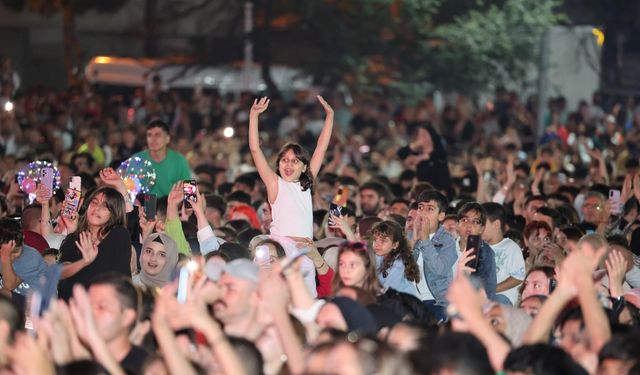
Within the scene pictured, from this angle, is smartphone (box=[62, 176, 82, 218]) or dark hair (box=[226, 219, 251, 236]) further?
dark hair (box=[226, 219, 251, 236])

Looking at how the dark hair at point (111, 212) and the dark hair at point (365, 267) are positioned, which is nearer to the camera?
the dark hair at point (365, 267)

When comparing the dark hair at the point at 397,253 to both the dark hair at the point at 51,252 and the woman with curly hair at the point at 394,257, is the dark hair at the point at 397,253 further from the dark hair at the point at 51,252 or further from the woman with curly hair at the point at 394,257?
the dark hair at the point at 51,252

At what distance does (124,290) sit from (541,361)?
A: 233 centimetres

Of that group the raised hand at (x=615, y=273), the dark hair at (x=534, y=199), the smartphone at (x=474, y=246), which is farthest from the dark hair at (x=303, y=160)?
the dark hair at (x=534, y=199)

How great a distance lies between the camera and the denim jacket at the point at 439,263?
11.3 m

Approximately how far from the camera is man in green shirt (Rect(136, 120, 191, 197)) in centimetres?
1430

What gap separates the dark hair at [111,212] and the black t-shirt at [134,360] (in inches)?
119

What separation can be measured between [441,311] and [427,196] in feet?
6.97

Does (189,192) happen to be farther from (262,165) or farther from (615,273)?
(615,273)

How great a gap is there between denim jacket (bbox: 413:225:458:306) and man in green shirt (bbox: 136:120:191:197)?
3349 millimetres

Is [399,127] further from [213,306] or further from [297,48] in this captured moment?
[213,306]

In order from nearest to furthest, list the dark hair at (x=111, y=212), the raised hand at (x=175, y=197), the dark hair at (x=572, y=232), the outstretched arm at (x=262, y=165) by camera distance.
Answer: the dark hair at (x=111, y=212) < the outstretched arm at (x=262, y=165) < the raised hand at (x=175, y=197) < the dark hair at (x=572, y=232)

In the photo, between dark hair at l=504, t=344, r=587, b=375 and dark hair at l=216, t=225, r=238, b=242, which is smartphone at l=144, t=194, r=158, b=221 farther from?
dark hair at l=504, t=344, r=587, b=375

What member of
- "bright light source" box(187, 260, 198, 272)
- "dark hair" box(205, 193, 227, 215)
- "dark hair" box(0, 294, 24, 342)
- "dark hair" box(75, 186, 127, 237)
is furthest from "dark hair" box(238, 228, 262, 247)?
"dark hair" box(0, 294, 24, 342)
